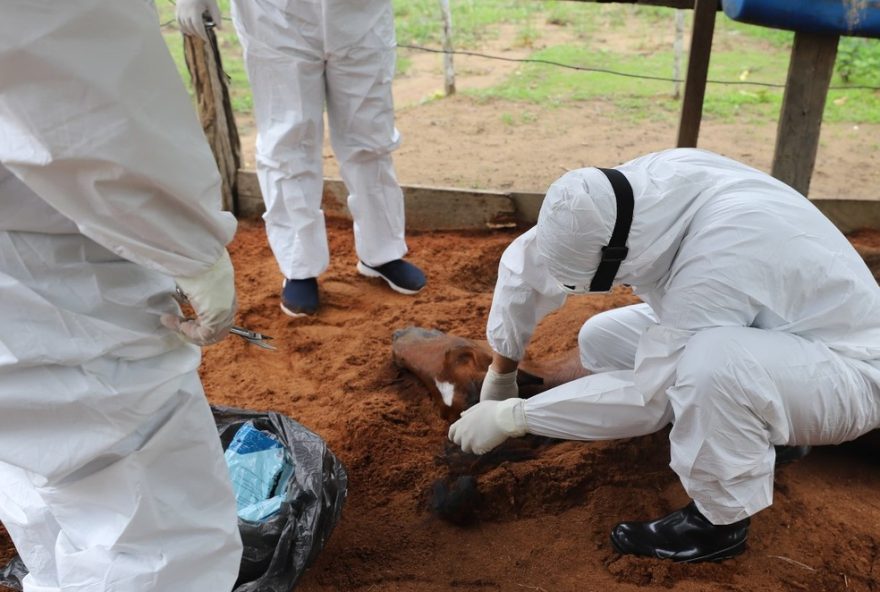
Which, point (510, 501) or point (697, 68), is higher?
point (697, 68)

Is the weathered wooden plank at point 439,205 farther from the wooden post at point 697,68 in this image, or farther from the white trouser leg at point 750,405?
the white trouser leg at point 750,405

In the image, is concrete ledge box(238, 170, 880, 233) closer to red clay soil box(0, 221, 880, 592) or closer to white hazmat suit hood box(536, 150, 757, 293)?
red clay soil box(0, 221, 880, 592)

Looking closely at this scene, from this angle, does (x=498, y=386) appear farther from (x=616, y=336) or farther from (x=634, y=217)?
(x=634, y=217)

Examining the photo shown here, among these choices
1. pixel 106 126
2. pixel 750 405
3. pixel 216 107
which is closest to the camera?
pixel 106 126

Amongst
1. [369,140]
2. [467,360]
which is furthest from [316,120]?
[467,360]

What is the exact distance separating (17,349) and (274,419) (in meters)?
0.90

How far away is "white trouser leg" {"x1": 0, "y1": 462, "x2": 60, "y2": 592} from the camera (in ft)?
4.50

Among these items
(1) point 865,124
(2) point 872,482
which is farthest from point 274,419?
(1) point 865,124

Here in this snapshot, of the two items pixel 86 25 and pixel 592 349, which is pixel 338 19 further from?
pixel 86 25

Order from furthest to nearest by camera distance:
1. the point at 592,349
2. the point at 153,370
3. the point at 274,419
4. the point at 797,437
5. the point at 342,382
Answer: the point at 342,382 < the point at 592,349 < the point at 274,419 < the point at 797,437 < the point at 153,370

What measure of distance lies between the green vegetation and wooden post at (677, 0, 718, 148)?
196 centimetres

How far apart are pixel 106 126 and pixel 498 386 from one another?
4.63ft

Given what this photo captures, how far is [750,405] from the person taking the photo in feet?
5.47

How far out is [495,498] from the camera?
205 cm
